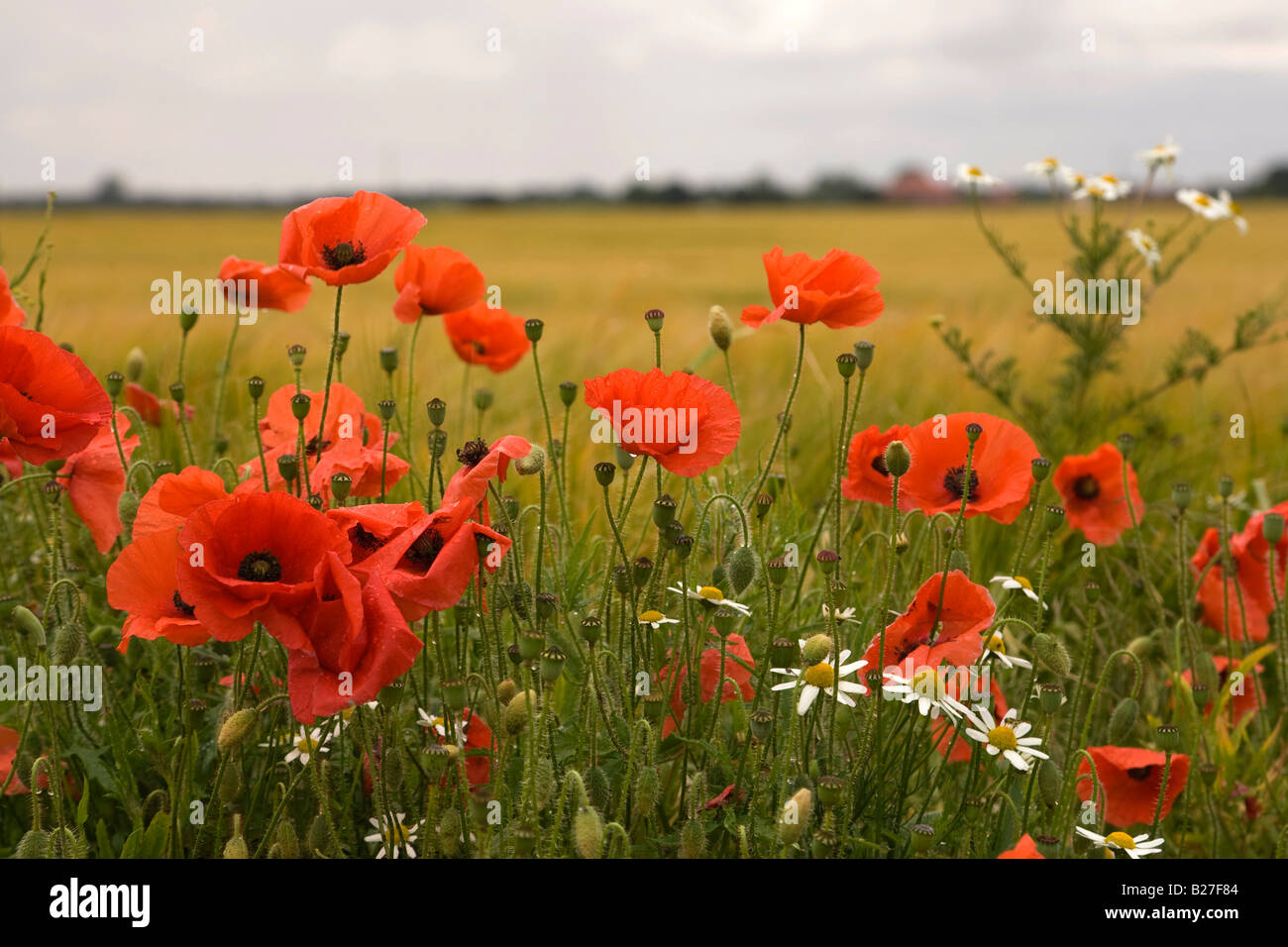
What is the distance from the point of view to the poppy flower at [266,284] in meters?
1.47

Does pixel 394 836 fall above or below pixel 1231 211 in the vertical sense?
below

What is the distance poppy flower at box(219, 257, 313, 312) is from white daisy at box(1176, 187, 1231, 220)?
1.83 metres

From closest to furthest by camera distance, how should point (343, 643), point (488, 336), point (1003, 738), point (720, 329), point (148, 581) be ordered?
point (343, 643) → point (148, 581) → point (1003, 738) → point (720, 329) → point (488, 336)

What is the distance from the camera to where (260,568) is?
0.99m

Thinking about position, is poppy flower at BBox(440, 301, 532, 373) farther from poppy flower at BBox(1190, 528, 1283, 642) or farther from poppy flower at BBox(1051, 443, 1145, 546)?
poppy flower at BBox(1190, 528, 1283, 642)

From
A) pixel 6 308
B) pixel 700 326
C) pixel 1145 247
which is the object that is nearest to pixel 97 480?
pixel 6 308

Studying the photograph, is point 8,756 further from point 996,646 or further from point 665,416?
point 996,646

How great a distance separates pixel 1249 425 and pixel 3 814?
2.83 metres

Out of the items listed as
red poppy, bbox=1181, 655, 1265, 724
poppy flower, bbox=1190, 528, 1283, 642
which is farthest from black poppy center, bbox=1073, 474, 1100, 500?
red poppy, bbox=1181, 655, 1265, 724

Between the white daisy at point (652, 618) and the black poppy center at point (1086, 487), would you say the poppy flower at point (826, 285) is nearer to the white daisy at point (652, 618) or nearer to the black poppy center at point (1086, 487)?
the white daisy at point (652, 618)

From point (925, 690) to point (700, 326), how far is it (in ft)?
12.1

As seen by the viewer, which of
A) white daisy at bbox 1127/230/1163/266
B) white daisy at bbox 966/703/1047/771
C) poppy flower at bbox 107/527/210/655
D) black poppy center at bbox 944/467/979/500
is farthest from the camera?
white daisy at bbox 1127/230/1163/266

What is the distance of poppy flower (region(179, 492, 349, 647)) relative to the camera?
944 mm
